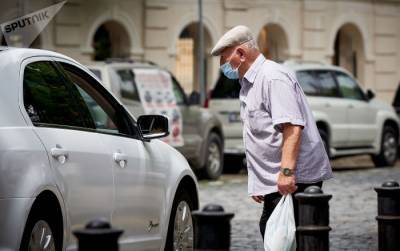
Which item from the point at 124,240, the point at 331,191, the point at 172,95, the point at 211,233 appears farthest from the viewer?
the point at 172,95

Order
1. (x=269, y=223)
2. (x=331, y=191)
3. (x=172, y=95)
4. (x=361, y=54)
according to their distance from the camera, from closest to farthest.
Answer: (x=269, y=223), (x=331, y=191), (x=172, y=95), (x=361, y=54)

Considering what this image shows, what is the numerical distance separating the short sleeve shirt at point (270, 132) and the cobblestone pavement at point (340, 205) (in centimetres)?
379

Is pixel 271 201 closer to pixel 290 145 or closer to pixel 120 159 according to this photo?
pixel 290 145

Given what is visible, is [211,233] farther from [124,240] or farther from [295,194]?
[124,240]

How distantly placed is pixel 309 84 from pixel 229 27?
11.4 meters

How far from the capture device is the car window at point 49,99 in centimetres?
732

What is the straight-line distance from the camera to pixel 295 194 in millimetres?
7438

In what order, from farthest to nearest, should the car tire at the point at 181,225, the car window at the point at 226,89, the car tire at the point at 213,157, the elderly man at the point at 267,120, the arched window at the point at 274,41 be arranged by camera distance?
the arched window at the point at 274,41 < the car window at the point at 226,89 < the car tire at the point at 213,157 < the car tire at the point at 181,225 < the elderly man at the point at 267,120

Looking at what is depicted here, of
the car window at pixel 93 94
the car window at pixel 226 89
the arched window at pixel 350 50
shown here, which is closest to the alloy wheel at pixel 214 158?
the car window at pixel 226 89

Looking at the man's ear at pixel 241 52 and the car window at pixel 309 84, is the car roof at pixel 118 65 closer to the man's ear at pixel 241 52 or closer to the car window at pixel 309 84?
the car window at pixel 309 84

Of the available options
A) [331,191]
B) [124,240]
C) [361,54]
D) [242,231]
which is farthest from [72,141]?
[361,54]

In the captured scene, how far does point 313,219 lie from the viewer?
7.25 meters

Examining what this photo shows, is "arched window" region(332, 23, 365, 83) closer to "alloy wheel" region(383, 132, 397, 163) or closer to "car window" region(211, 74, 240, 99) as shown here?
"alloy wheel" region(383, 132, 397, 163)

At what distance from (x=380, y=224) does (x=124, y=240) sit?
1539mm
